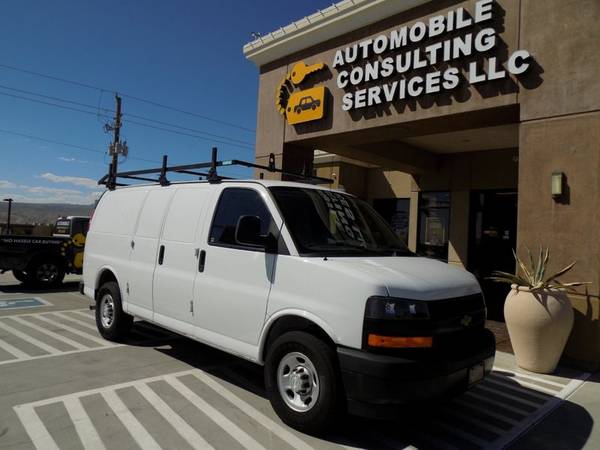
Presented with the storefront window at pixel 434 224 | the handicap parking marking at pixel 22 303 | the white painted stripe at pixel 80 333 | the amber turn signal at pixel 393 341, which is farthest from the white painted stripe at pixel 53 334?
the storefront window at pixel 434 224

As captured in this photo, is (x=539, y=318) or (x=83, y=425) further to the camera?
(x=539, y=318)

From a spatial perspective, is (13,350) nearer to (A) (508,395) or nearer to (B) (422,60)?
(A) (508,395)

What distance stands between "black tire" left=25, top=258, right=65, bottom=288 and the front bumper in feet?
35.6

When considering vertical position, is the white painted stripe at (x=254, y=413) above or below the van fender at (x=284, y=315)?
below

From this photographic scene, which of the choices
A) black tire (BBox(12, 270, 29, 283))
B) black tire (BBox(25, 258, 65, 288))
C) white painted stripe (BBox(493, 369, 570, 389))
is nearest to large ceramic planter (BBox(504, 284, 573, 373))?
white painted stripe (BBox(493, 369, 570, 389))

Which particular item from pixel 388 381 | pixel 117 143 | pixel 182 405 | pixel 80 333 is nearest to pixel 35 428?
pixel 182 405

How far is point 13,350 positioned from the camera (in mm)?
5855

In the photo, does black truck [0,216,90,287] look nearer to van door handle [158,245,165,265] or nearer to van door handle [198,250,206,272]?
van door handle [158,245,165,265]

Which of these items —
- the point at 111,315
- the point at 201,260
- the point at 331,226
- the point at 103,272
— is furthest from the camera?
the point at 103,272

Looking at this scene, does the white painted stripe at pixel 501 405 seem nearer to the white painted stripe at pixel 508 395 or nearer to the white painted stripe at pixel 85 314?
the white painted stripe at pixel 508 395

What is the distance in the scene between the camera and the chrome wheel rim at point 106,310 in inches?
253

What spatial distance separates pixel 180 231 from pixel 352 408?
2877 mm

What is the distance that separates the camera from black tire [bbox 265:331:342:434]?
3443 millimetres

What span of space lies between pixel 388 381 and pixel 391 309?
0.50m
